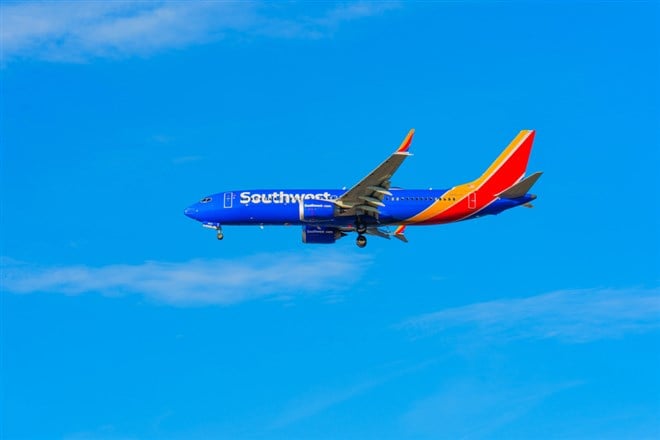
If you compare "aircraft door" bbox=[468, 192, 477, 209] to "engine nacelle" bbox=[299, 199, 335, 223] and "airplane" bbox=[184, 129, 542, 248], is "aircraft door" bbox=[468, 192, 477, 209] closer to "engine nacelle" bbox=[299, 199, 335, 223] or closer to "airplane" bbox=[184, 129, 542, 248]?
"airplane" bbox=[184, 129, 542, 248]

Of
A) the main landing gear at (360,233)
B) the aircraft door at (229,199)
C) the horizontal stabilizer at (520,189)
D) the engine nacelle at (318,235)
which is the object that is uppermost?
the aircraft door at (229,199)

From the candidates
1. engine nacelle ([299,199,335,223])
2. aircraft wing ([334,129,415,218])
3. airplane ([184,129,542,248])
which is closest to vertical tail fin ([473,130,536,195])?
airplane ([184,129,542,248])

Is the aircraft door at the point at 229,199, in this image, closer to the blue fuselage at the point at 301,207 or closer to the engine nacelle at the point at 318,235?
the blue fuselage at the point at 301,207

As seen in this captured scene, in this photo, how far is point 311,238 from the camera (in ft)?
405

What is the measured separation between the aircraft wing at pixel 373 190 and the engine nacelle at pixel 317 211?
92 centimetres

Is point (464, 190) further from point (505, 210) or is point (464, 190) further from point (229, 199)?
point (229, 199)

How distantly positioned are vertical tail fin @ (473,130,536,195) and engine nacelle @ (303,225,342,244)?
15.3m

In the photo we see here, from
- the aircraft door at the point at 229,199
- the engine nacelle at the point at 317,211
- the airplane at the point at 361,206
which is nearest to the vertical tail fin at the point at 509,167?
the airplane at the point at 361,206

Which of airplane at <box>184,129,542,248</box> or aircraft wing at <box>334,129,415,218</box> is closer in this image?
aircraft wing at <box>334,129,415,218</box>

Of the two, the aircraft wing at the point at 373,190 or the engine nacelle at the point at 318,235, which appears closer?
the aircraft wing at the point at 373,190

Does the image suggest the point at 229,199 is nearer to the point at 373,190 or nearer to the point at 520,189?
the point at 373,190

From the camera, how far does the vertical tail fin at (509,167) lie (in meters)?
122

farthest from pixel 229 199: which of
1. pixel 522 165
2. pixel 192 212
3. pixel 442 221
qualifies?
pixel 522 165

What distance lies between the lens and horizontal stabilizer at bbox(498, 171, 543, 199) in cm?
11624
